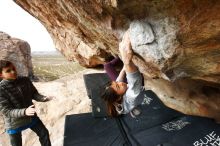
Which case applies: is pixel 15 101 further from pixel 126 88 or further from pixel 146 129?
pixel 146 129

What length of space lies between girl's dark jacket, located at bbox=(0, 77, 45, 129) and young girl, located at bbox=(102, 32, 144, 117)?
1394 mm

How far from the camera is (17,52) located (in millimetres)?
16234

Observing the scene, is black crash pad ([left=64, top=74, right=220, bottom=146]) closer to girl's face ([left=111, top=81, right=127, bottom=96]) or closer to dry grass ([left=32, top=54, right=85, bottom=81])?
girl's face ([left=111, top=81, right=127, bottom=96])

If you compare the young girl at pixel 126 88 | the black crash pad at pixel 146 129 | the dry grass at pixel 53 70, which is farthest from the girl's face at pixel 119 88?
the dry grass at pixel 53 70

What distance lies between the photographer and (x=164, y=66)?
11.8 ft

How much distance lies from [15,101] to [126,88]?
1.85 m

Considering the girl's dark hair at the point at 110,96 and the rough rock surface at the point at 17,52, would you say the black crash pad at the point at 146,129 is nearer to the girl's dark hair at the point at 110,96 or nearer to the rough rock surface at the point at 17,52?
the girl's dark hair at the point at 110,96

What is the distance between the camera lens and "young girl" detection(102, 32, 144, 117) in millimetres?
3709

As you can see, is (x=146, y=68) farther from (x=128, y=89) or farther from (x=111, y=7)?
(x=111, y=7)

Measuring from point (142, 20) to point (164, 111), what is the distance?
317cm

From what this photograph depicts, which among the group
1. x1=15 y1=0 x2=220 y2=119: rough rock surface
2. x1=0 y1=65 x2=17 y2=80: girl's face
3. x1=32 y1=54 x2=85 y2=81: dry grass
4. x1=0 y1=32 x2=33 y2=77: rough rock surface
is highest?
x1=15 y1=0 x2=220 y2=119: rough rock surface

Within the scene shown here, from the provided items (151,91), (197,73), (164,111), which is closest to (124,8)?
(197,73)

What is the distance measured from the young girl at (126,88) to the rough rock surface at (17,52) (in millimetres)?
11148

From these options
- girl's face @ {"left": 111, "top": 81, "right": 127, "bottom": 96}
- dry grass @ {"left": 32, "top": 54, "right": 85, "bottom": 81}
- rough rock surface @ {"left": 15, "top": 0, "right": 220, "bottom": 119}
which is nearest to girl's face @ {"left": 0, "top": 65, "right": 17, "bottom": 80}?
rough rock surface @ {"left": 15, "top": 0, "right": 220, "bottom": 119}
